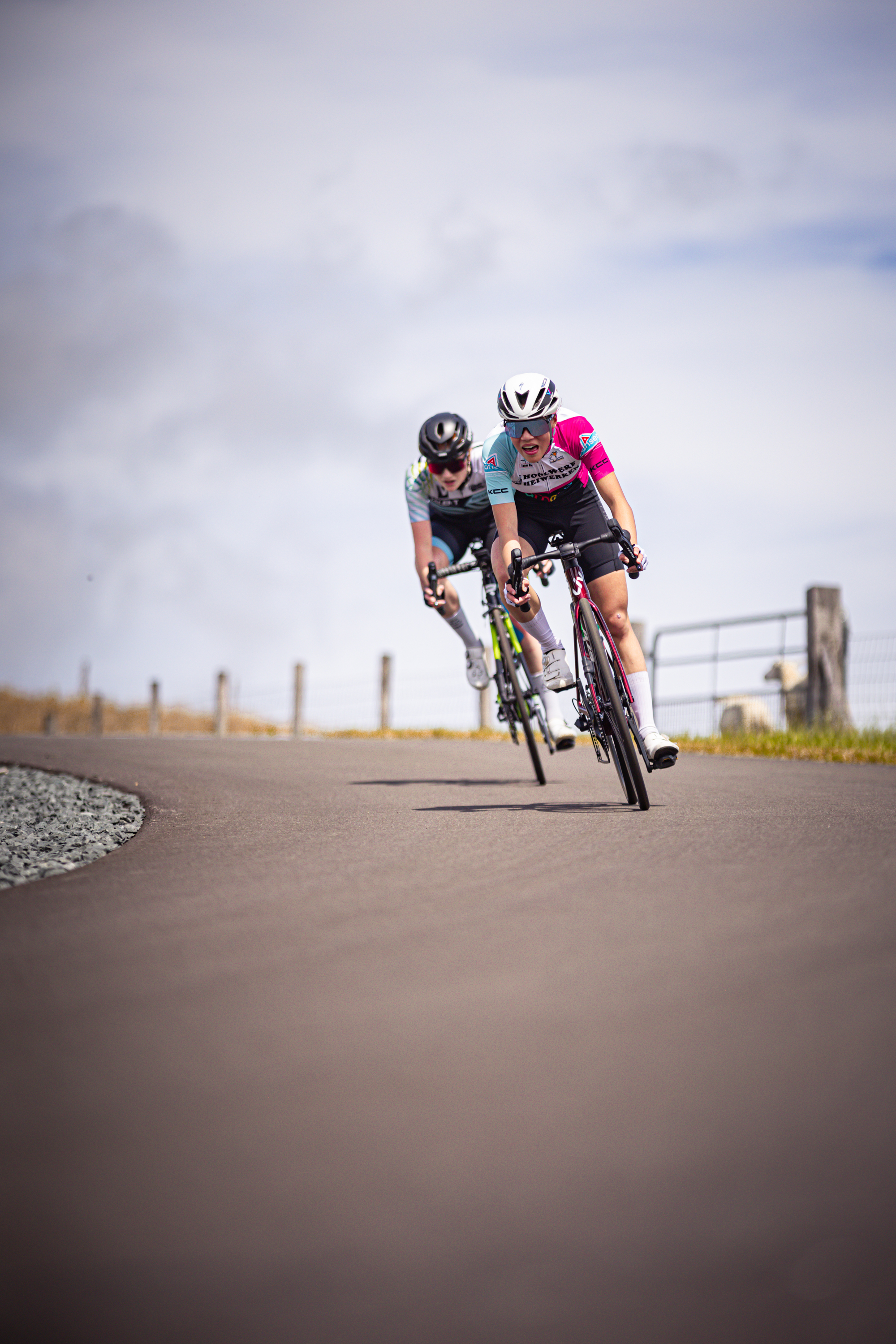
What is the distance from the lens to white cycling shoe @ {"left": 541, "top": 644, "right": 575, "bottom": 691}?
7039 mm

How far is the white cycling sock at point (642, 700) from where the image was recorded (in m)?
6.73

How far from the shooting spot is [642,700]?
6.81 metres

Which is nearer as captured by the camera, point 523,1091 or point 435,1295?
point 435,1295

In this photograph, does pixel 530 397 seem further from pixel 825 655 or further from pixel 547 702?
pixel 825 655

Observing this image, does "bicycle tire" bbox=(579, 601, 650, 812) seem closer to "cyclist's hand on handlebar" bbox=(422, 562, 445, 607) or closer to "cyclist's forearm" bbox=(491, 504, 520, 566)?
"cyclist's forearm" bbox=(491, 504, 520, 566)

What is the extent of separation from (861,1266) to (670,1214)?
0.94ft

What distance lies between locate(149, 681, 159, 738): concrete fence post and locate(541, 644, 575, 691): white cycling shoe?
2874cm

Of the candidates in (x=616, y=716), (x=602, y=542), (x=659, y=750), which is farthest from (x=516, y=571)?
(x=659, y=750)

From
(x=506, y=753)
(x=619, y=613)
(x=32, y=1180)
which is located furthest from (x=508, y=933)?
(x=506, y=753)

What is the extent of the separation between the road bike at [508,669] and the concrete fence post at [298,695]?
20486mm

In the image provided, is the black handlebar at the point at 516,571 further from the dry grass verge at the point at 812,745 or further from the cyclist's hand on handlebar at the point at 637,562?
the dry grass verge at the point at 812,745

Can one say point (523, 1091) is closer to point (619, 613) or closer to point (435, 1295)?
point (435, 1295)

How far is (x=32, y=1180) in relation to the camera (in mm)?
2010

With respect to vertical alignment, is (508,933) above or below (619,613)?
below
